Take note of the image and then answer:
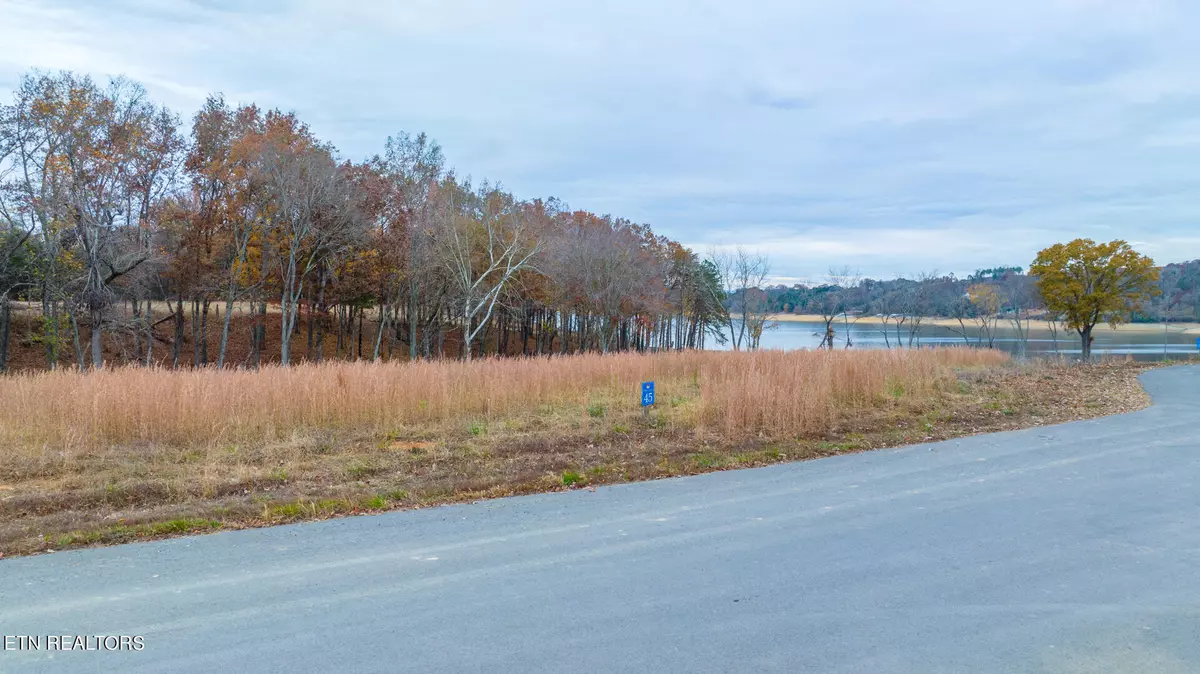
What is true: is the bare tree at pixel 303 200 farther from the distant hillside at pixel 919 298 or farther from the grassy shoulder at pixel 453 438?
the distant hillside at pixel 919 298

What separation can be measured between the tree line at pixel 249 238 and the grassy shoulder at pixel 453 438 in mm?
12617

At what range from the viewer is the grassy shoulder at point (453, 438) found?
6.36 meters

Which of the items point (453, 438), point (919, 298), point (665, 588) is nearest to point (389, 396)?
point (453, 438)

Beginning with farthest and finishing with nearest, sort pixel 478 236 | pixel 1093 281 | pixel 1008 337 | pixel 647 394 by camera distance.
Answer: pixel 1008 337 < pixel 1093 281 < pixel 478 236 < pixel 647 394

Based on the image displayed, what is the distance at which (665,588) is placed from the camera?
436cm

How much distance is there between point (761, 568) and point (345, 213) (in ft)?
85.3

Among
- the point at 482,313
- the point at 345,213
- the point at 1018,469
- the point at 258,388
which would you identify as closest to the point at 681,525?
the point at 1018,469

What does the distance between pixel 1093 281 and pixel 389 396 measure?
39334mm

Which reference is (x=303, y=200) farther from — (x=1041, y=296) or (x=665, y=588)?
(x=1041, y=296)

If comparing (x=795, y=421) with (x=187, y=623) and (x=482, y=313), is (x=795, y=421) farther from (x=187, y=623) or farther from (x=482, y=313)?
(x=482, y=313)

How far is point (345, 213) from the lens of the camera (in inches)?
1086

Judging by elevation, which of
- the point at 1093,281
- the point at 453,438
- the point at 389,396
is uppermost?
the point at 1093,281

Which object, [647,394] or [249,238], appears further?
[249,238]

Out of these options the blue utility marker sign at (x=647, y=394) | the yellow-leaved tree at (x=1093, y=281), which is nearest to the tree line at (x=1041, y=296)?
the yellow-leaved tree at (x=1093, y=281)
